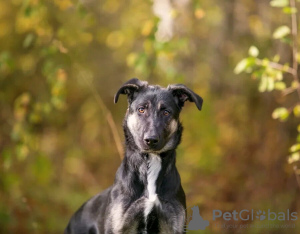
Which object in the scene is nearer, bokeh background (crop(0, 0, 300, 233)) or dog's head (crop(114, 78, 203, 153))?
dog's head (crop(114, 78, 203, 153))

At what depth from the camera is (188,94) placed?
5.02m

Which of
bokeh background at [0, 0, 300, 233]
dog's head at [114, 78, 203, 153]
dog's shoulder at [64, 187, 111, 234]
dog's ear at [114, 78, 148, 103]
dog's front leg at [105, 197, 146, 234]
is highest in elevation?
bokeh background at [0, 0, 300, 233]

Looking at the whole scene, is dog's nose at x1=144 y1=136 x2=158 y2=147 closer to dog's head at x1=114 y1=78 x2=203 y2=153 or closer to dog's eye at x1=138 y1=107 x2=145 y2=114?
dog's head at x1=114 y1=78 x2=203 y2=153

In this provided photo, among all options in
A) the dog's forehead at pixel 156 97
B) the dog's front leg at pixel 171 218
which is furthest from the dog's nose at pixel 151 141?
the dog's front leg at pixel 171 218

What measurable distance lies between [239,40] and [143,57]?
210 inches

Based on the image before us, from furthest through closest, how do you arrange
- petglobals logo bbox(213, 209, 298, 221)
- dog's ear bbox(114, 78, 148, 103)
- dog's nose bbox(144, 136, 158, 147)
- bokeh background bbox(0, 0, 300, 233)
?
petglobals logo bbox(213, 209, 298, 221), bokeh background bbox(0, 0, 300, 233), dog's ear bbox(114, 78, 148, 103), dog's nose bbox(144, 136, 158, 147)

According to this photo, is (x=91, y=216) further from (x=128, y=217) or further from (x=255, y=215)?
(x=255, y=215)

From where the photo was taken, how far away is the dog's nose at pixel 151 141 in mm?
4609

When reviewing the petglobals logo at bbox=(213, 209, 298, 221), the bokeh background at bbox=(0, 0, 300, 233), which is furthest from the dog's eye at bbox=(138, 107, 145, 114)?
the petglobals logo at bbox=(213, 209, 298, 221)

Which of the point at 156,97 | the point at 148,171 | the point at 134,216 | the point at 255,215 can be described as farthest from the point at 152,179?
the point at 255,215

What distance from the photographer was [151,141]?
15.2ft

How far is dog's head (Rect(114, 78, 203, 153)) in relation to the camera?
4.70 meters

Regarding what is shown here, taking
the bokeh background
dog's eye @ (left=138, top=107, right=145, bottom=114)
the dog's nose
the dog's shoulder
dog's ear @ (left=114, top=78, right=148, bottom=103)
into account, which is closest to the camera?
the dog's nose

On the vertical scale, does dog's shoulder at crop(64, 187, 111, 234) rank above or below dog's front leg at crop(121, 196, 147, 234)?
above
